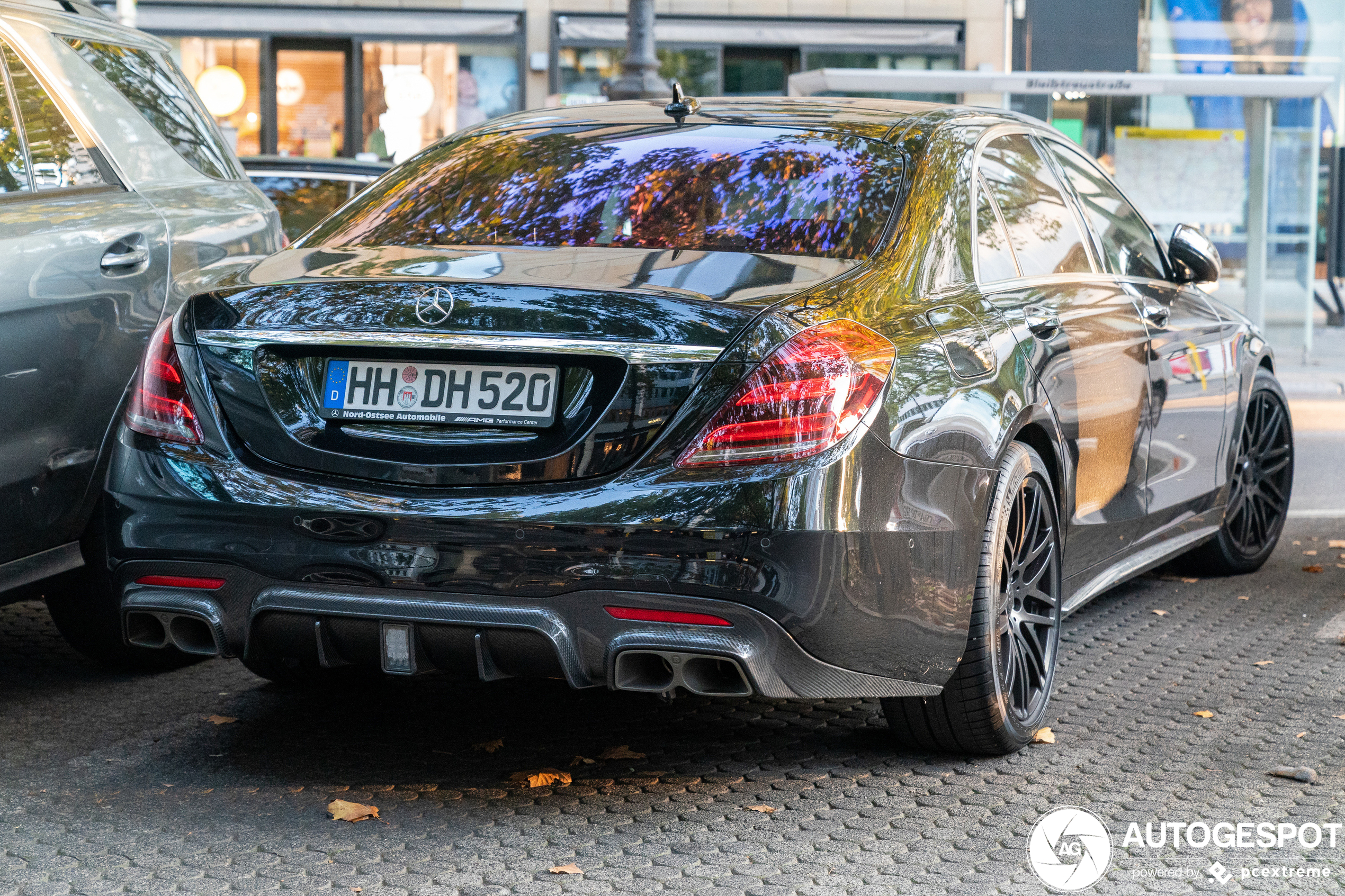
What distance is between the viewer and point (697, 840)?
344 cm

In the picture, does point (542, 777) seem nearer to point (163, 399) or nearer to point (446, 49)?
point (163, 399)

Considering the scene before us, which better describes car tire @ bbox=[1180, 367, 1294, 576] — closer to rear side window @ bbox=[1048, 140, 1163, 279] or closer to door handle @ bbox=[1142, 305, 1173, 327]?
rear side window @ bbox=[1048, 140, 1163, 279]

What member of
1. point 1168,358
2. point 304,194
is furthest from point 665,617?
point 304,194

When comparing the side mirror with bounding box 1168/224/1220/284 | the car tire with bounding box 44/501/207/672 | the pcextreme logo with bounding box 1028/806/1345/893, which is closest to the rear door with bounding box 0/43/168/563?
the car tire with bounding box 44/501/207/672

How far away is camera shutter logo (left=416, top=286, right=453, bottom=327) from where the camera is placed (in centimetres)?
339

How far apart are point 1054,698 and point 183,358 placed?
241cm

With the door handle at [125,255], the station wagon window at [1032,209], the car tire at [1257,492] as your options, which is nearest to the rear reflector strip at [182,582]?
the door handle at [125,255]

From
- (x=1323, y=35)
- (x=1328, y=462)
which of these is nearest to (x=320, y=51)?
(x=1323, y=35)

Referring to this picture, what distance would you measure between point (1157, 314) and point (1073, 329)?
0.81 metres

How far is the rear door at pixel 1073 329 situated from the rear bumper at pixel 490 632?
40.3 inches

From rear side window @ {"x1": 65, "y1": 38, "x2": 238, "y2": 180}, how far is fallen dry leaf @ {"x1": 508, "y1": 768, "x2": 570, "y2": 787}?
229cm

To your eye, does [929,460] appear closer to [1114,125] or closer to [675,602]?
[675,602]

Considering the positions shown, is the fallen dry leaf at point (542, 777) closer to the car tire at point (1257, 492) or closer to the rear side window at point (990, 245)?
the rear side window at point (990, 245)

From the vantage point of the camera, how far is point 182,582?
356 cm
